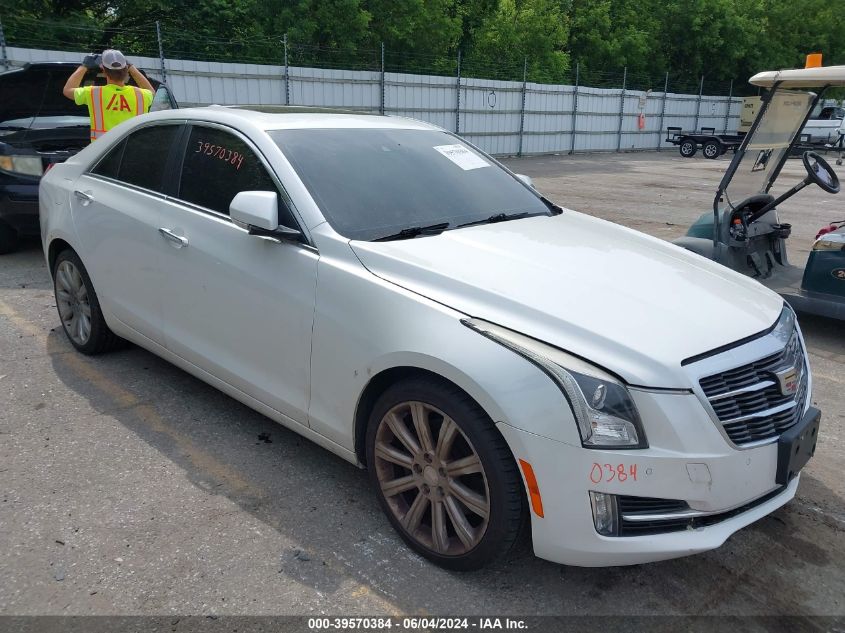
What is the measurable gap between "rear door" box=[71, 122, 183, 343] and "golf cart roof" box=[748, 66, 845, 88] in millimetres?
4358

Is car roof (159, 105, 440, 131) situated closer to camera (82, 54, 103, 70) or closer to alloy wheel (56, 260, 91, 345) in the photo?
alloy wheel (56, 260, 91, 345)

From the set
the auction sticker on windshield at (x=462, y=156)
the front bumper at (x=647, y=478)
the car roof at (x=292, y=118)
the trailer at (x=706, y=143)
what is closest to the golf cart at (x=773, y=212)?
the auction sticker on windshield at (x=462, y=156)

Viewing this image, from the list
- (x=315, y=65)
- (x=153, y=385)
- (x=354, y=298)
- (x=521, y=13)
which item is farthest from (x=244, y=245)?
(x=521, y=13)

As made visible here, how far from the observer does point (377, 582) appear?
2.66 m

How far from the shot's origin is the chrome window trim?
2.35 metres

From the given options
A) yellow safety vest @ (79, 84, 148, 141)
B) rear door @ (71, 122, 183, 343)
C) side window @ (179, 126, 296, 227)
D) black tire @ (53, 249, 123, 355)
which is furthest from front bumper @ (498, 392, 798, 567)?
yellow safety vest @ (79, 84, 148, 141)

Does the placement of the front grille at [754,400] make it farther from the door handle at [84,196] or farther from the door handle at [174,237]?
the door handle at [84,196]

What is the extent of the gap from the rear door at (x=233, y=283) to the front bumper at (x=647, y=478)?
3.73ft

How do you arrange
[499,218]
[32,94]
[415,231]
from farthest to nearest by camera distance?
1. [32,94]
2. [499,218]
3. [415,231]

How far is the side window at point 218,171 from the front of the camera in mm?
3414

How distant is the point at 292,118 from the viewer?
3.70m

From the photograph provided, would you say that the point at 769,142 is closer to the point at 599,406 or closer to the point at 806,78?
the point at 806,78

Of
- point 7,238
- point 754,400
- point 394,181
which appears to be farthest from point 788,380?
point 7,238

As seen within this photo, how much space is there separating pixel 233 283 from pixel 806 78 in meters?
4.70
